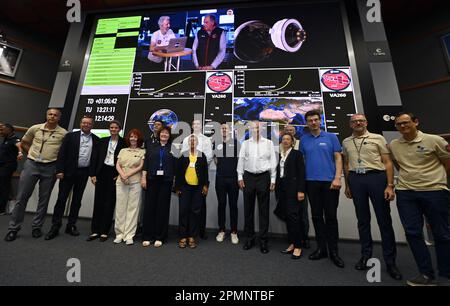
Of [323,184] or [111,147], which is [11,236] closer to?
[111,147]

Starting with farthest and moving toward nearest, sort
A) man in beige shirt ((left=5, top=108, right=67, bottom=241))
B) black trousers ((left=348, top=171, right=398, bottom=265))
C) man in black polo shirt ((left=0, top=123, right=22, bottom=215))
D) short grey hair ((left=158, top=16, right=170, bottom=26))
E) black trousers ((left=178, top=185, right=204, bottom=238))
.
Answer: short grey hair ((left=158, top=16, right=170, bottom=26)), man in black polo shirt ((left=0, top=123, right=22, bottom=215)), man in beige shirt ((left=5, top=108, right=67, bottom=241)), black trousers ((left=178, top=185, right=204, bottom=238)), black trousers ((left=348, top=171, right=398, bottom=265))

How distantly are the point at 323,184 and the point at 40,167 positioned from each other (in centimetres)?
348

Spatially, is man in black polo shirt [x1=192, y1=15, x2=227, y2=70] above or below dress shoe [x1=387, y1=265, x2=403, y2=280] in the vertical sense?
above

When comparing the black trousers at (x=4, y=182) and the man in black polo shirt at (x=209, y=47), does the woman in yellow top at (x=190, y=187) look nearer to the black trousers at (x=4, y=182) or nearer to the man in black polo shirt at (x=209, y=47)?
the man in black polo shirt at (x=209, y=47)

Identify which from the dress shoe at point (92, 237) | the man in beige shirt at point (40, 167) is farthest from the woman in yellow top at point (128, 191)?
the man in beige shirt at point (40, 167)

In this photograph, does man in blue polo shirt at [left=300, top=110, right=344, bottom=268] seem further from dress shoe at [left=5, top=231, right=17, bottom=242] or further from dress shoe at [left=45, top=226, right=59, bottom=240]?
dress shoe at [left=5, top=231, right=17, bottom=242]

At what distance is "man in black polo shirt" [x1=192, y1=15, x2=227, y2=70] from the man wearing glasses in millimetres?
2853

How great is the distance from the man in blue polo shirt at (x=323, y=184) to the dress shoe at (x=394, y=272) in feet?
1.26

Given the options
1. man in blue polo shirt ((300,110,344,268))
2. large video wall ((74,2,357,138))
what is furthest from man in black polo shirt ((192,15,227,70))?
man in blue polo shirt ((300,110,344,268))

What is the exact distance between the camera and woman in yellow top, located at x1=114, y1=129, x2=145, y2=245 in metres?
2.48

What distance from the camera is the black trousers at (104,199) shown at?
2578mm
